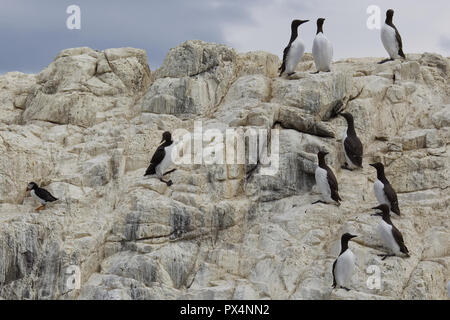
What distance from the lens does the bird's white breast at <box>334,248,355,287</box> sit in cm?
1522

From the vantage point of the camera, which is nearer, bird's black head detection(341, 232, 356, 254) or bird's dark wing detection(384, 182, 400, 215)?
bird's black head detection(341, 232, 356, 254)

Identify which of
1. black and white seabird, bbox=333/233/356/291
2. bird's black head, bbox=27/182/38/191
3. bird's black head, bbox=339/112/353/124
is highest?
bird's black head, bbox=339/112/353/124

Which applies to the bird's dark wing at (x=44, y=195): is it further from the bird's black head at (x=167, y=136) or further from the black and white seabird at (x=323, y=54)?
the black and white seabird at (x=323, y=54)

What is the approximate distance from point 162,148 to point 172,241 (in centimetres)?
236

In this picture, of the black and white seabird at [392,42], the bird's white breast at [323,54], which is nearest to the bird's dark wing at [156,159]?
the bird's white breast at [323,54]

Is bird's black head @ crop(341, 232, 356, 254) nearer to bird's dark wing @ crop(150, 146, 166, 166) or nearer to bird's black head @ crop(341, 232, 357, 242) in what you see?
bird's black head @ crop(341, 232, 357, 242)

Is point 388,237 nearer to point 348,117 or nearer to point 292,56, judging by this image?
point 348,117

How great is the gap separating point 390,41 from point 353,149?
469cm

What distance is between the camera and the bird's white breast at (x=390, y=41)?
21.7 m

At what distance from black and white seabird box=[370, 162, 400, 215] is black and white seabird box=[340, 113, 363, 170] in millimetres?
1133

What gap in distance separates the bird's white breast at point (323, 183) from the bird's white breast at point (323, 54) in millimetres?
4118

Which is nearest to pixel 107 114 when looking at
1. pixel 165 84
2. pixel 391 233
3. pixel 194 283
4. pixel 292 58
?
pixel 165 84

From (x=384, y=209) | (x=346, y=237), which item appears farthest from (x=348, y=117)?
(x=346, y=237)

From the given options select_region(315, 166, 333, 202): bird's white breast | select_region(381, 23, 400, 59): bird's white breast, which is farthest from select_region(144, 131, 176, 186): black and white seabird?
select_region(381, 23, 400, 59): bird's white breast
